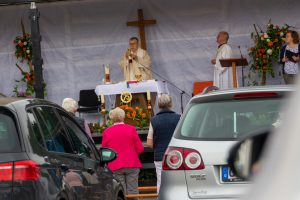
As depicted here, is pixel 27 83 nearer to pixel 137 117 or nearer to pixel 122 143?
pixel 137 117

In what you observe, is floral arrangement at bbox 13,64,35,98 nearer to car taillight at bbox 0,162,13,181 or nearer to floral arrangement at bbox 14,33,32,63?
floral arrangement at bbox 14,33,32,63

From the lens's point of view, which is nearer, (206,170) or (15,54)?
(206,170)

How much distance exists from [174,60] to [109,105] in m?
1.75

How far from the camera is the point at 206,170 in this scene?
748 cm

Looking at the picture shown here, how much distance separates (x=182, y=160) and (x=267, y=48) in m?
11.1

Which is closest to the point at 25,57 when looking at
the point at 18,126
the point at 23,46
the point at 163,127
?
the point at 23,46

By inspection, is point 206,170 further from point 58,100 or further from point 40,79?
point 58,100

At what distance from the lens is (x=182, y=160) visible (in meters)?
7.69

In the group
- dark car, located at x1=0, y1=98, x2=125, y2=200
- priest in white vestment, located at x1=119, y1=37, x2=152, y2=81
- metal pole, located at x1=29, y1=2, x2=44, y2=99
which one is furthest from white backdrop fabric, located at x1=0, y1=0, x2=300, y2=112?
dark car, located at x1=0, y1=98, x2=125, y2=200

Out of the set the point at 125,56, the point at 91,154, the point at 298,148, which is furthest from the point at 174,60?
the point at 298,148

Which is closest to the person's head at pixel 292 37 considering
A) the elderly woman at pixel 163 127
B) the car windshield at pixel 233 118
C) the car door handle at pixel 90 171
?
the elderly woman at pixel 163 127

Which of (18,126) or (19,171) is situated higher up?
(18,126)

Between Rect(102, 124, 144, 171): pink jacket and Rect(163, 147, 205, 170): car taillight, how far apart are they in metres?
3.94

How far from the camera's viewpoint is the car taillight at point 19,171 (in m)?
5.94
